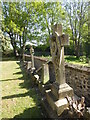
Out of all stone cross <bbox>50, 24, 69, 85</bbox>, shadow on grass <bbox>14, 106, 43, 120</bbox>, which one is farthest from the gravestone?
shadow on grass <bbox>14, 106, 43, 120</bbox>

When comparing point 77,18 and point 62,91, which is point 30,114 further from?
point 77,18

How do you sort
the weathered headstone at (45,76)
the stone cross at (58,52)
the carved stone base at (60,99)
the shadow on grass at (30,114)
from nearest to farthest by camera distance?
the carved stone base at (60,99), the stone cross at (58,52), the shadow on grass at (30,114), the weathered headstone at (45,76)

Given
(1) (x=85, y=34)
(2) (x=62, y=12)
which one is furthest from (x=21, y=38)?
(1) (x=85, y=34)

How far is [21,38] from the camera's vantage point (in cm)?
1930

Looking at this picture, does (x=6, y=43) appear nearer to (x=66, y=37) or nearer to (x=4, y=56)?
(x=4, y=56)

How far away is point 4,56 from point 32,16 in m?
10.1

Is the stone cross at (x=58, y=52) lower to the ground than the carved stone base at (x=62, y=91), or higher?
higher

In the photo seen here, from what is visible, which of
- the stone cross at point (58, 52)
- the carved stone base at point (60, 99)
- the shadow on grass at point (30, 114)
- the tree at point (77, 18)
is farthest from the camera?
the tree at point (77, 18)

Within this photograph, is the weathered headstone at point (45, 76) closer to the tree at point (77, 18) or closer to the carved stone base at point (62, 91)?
the carved stone base at point (62, 91)

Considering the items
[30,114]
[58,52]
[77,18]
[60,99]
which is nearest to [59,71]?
[58,52]

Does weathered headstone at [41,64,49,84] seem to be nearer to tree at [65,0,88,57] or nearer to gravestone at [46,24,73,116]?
gravestone at [46,24,73,116]

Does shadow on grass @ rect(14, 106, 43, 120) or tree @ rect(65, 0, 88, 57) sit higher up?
tree @ rect(65, 0, 88, 57)

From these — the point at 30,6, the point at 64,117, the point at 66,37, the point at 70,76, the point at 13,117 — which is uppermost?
the point at 30,6

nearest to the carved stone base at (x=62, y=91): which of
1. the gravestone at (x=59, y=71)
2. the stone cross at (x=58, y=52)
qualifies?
the gravestone at (x=59, y=71)
